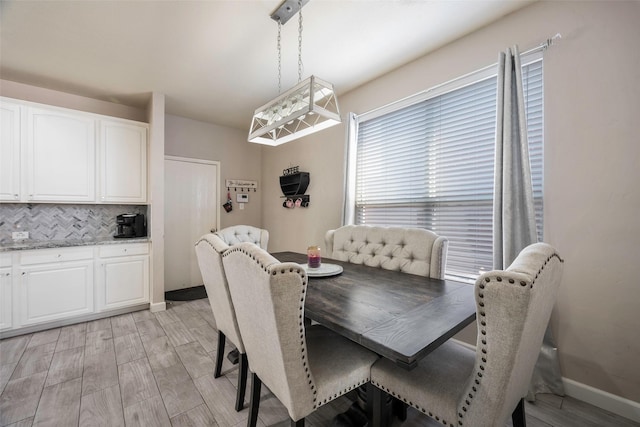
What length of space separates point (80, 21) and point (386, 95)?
2606mm

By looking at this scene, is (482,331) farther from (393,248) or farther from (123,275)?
(123,275)

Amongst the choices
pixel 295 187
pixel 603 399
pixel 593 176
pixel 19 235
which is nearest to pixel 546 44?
pixel 593 176

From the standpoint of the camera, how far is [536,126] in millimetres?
1811

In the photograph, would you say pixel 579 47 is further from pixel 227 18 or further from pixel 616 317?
pixel 227 18

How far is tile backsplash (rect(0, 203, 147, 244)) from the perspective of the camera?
277 cm

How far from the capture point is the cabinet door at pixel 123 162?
3053 millimetres

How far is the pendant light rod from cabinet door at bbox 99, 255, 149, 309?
2.95 meters

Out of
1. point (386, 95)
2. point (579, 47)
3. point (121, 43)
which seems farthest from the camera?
point (386, 95)

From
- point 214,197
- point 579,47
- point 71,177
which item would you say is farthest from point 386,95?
point 71,177

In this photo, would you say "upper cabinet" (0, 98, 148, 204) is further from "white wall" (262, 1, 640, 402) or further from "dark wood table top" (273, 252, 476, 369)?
"white wall" (262, 1, 640, 402)

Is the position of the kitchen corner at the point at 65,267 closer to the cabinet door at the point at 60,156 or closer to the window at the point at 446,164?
the cabinet door at the point at 60,156

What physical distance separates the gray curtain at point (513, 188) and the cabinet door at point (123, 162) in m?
3.77

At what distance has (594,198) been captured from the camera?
1572mm

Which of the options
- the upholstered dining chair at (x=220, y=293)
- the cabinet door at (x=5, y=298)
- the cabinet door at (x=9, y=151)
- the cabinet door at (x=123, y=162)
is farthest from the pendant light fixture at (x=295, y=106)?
the cabinet door at (x=5, y=298)
